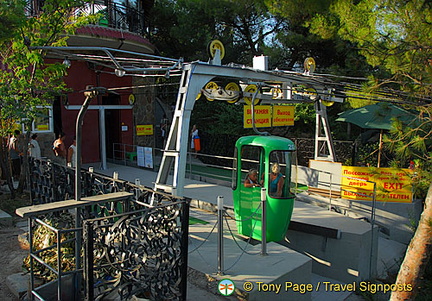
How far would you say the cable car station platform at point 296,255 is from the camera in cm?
565

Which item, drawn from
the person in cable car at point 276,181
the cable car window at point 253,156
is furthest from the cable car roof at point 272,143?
the person in cable car at point 276,181

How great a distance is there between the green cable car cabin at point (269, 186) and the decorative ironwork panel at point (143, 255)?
8.78 feet

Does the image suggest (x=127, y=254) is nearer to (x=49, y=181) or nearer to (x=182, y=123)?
(x=182, y=123)

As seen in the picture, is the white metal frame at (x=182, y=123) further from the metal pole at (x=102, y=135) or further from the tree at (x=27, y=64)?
the metal pole at (x=102, y=135)

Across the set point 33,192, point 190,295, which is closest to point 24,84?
point 33,192

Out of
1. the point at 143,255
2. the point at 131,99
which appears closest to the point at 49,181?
the point at 143,255

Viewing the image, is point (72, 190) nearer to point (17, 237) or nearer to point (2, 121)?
point (17, 237)

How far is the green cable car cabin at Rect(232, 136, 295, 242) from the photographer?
7.14m

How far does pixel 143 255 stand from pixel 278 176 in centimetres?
345

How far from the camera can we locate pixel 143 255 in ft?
14.6

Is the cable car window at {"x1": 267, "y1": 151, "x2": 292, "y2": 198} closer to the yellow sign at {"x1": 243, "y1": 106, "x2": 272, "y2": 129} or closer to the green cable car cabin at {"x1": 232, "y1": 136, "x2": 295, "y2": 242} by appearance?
the green cable car cabin at {"x1": 232, "y1": 136, "x2": 295, "y2": 242}

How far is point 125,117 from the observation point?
17.1 meters

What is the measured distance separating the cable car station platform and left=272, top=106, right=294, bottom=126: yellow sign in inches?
143

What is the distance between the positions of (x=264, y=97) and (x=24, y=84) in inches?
223
